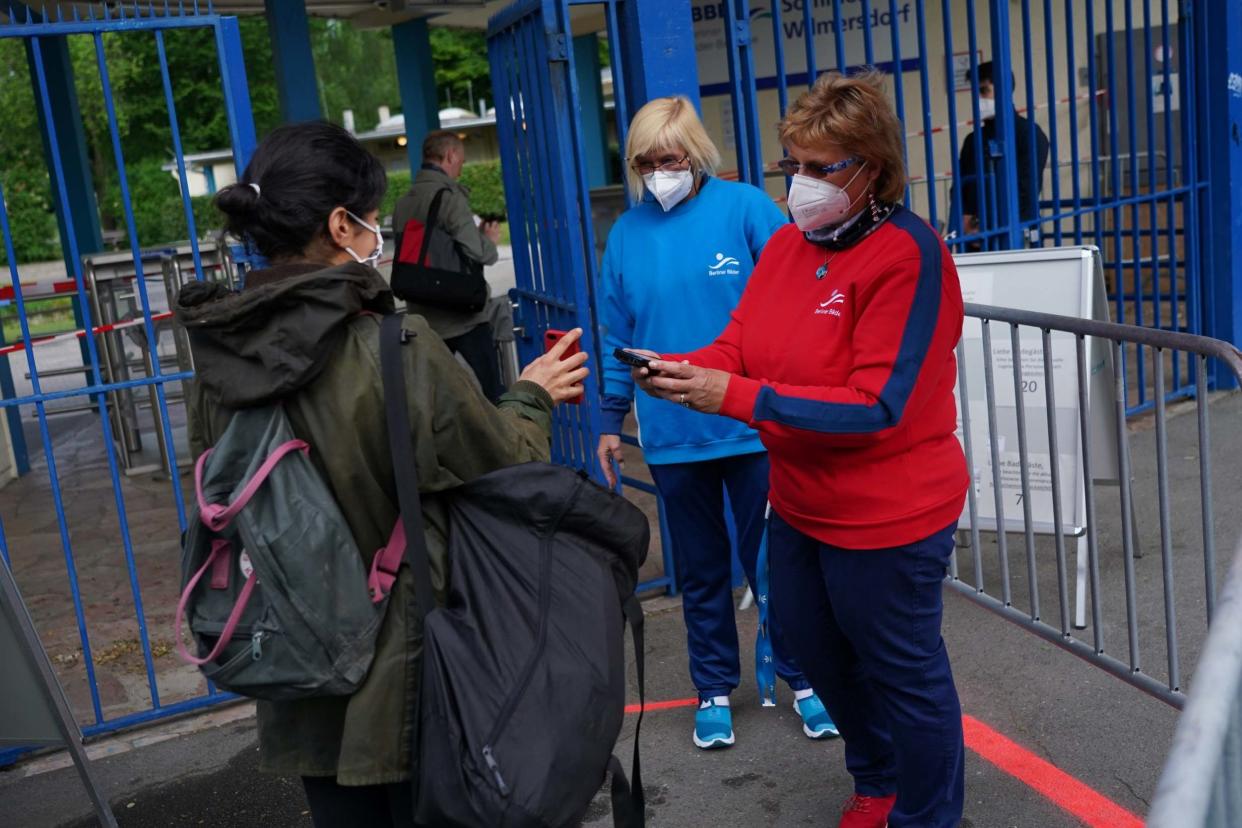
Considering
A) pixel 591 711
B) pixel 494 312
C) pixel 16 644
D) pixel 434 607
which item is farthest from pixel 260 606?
pixel 494 312

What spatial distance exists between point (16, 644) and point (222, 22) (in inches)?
78.4

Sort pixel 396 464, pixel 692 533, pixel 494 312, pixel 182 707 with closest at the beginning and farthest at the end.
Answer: pixel 396 464 < pixel 692 533 < pixel 182 707 < pixel 494 312

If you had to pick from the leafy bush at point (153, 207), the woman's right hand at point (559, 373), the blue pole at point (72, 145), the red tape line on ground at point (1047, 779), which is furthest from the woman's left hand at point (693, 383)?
the leafy bush at point (153, 207)

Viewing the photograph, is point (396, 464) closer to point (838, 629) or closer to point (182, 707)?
point (838, 629)

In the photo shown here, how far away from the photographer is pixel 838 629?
10.1 feet

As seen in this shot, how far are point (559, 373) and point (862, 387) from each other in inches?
25.2

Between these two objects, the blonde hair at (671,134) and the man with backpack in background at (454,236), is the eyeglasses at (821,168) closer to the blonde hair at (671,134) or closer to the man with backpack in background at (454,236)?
the blonde hair at (671,134)

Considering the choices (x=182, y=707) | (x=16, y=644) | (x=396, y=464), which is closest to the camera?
(x=396, y=464)

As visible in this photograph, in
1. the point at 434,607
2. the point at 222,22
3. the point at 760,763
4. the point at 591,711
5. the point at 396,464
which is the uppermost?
the point at 222,22

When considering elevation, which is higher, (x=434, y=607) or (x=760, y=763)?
(x=434, y=607)

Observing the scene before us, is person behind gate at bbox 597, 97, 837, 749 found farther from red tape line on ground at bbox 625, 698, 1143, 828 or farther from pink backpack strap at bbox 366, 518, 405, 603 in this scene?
pink backpack strap at bbox 366, 518, 405, 603

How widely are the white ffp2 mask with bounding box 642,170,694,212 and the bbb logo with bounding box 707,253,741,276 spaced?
0.68 ft

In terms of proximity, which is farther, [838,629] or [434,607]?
[838,629]

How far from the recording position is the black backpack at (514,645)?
6.72 ft
